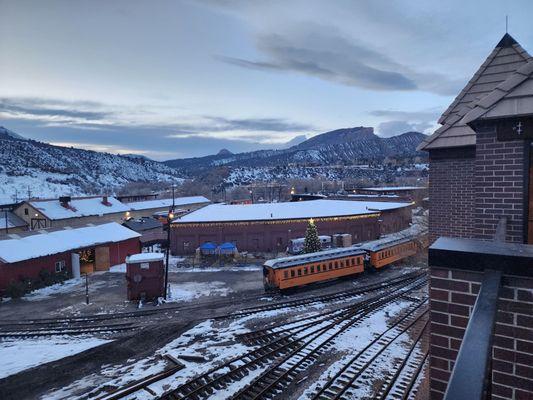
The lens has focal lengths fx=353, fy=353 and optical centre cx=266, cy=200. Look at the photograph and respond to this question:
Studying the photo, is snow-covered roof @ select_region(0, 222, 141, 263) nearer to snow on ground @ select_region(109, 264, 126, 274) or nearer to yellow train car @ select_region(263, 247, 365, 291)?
snow on ground @ select_region(109, 264, 126, 274)

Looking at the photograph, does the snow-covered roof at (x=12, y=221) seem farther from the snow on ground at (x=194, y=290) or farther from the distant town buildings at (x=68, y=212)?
the snow on ground at (x=194, y=290)

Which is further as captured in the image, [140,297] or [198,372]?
[140,297]

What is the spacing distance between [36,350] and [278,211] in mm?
35497

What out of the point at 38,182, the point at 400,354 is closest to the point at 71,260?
the point at 400,354

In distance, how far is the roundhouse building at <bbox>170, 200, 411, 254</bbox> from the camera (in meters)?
45.0

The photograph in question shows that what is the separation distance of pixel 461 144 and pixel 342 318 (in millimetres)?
13560

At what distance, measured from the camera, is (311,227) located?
3912 cm

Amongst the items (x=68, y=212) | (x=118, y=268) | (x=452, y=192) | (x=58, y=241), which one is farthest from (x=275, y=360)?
(x=68, y=212)

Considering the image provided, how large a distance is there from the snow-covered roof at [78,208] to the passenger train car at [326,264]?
39.0 m

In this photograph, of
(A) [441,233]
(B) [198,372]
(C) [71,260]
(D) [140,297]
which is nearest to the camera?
(A) [441,233]

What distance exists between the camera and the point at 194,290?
28828 millimetres

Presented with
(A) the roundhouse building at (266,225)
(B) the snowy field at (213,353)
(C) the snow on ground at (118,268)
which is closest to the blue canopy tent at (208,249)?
(A) the roundhouse building at (266,225)

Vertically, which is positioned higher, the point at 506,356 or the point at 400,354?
the point at 506,356

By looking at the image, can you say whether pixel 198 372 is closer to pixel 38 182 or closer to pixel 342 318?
pixel 342 318
